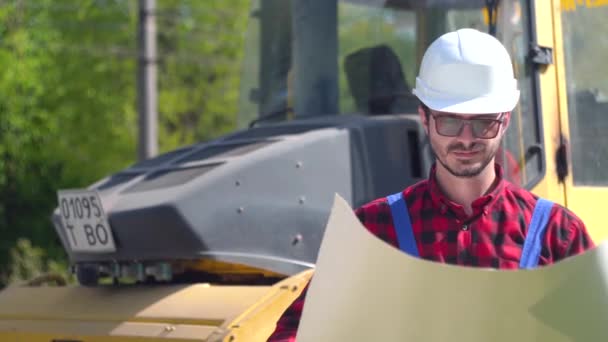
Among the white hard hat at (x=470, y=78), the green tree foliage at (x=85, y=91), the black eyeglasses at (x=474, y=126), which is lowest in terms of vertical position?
the green tree foliage at (x=85, y=91)

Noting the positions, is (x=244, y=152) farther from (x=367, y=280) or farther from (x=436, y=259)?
(x=367, y=280)

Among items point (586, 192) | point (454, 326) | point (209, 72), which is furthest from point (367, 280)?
point (209, 72)

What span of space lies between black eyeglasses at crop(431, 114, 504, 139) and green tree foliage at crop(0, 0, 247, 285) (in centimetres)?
1373

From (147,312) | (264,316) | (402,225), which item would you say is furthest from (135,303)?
(402,225)

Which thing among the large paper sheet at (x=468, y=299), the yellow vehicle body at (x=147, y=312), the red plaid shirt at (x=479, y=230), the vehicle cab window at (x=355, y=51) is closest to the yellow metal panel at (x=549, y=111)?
the vehicle cab window at (x=355, y=51)

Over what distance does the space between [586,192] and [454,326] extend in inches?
91.0

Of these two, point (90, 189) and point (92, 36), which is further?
point (92, 36)

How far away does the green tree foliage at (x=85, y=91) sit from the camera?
18.5 m

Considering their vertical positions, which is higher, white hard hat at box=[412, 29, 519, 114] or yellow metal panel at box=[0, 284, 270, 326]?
white hard hat at box=[412, 29, 519, 114]

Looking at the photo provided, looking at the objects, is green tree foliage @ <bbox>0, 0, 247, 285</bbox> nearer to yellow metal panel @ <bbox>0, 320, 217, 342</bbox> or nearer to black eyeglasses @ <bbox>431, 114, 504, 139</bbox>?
yellow metal panel @ <bbox>0, 320, 217, 342</bbox>

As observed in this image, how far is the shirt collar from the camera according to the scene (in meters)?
2.96

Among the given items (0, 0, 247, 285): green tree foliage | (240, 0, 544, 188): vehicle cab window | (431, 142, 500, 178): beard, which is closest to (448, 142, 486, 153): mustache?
(431, 142, 500, 178): beard

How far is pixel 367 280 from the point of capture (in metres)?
2.52

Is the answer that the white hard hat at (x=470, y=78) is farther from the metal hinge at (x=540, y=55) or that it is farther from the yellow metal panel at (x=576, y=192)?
the metal hinge at (x=540, y=55)
